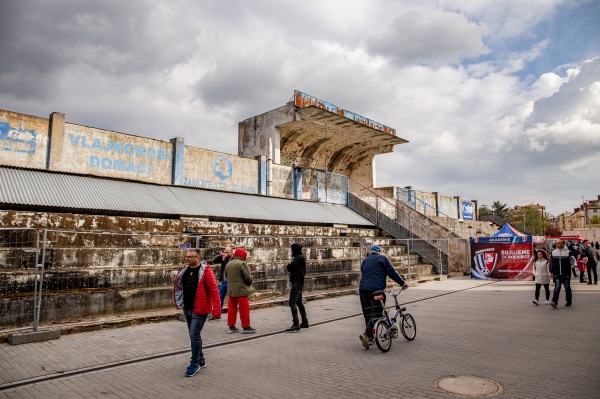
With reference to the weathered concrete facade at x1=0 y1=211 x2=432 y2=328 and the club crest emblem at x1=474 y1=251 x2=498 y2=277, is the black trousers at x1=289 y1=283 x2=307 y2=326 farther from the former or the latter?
the club crest emblem at x1=474 y1=251 x2=498 y2=277

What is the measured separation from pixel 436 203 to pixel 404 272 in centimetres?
1714

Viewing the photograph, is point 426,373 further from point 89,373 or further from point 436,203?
point 436,203

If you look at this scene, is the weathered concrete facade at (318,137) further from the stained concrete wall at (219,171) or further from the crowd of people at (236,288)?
the crowd of people at (236,288)

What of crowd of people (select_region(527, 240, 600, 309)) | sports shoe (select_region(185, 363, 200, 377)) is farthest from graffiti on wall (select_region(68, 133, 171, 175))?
crowd of people (select_region(527, 240, 600, 309))

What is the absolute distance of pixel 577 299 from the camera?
13.0 meters

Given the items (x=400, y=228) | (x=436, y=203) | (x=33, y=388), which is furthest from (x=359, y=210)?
(x=33, y=388)

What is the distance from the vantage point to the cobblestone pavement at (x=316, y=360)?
200 inches

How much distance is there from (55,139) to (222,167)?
7.17 m

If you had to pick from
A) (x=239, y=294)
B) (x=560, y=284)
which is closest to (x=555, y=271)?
(x=560, y=284)

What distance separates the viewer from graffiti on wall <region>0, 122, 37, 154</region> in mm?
12711

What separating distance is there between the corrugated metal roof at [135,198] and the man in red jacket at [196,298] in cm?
841

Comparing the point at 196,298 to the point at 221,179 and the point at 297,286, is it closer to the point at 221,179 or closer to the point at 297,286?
the point at 297,286

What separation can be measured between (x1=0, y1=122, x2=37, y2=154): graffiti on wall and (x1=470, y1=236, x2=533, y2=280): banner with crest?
68.0 feet

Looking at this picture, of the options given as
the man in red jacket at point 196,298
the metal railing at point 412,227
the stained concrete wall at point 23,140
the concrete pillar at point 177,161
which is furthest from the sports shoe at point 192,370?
the metal railing at point 412,227
